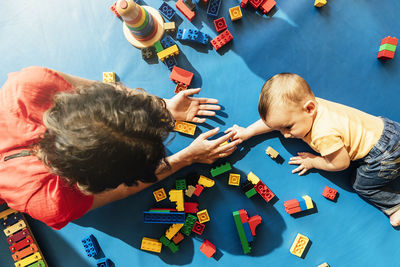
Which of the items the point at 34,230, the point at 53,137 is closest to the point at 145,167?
the point at 53,137

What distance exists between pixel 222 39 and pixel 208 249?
2.68 feet

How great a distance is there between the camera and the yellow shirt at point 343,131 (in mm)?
859

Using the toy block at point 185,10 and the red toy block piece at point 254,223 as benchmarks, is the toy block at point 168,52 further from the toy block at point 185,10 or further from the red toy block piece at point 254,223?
the red toy block piece at point 254,223

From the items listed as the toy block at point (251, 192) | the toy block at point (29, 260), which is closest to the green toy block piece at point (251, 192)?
the toy block at point (251, 192)

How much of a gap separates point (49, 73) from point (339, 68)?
1.02 meters

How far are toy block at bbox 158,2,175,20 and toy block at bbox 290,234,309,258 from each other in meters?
0.99

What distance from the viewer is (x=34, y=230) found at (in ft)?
3.52

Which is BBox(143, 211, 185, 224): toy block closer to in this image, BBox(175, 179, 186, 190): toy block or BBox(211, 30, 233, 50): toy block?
BBox(175, 179, 186, 190): toy block

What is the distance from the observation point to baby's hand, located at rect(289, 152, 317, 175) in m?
1.00

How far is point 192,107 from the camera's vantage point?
104 cm

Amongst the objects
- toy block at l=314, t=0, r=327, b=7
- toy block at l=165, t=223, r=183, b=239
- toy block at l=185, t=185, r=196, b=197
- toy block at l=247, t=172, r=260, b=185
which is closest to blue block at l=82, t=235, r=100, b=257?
toy block at l=165, t=223, r=183, b=239

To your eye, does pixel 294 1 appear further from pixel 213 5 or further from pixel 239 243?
pixel 239 243

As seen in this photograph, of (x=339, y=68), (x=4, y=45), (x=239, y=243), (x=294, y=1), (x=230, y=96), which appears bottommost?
(x=239, y=243)

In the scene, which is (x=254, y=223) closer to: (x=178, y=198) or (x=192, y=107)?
(x=178, y=198)
